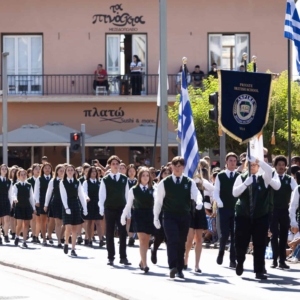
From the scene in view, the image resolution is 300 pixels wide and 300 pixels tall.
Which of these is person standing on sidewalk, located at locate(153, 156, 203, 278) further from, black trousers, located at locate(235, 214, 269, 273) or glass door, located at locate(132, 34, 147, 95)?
glass door, located at locate(132, 34, 147, 95)

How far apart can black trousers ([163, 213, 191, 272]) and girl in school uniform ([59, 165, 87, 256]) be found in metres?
5.45

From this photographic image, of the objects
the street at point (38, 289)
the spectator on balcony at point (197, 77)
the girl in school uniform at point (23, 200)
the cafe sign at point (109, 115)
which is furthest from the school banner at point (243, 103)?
the cafe sign at point (109, 115)

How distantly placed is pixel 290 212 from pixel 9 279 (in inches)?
186

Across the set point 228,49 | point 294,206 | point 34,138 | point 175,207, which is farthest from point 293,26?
point 228,49

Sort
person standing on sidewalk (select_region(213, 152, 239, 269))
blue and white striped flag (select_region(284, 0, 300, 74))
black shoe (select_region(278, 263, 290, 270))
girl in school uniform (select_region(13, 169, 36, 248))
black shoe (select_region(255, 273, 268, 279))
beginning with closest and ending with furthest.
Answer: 1. black shoe (select_region(255, 273, 268, 279))
2. black shoe (select_region(278, 263, 290, 270))
3. person standing on sidewalk (select_region(213, 152, 239, 269))
4. blue and white striped flag (select_region(284, 0, 300, 74))
5. girl in school uniform (select_region(13, 169, 36, 248))

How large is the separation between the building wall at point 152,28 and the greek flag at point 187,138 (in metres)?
19.0

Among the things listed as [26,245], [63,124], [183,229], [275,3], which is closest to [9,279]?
[183,229]

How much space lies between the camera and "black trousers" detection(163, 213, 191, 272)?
45.8ft

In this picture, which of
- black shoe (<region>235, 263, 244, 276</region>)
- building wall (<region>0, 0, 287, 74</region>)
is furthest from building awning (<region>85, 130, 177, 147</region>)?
black shoe (<region>235, 263, 244, 276</region>)

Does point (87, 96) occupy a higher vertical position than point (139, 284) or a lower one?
higher

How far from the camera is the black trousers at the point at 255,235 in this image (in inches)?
545

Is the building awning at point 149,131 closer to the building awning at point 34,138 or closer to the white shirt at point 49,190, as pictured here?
the building awning at point 34,138

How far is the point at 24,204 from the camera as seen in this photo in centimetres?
2220

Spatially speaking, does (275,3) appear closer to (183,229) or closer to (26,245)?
(26,245)
